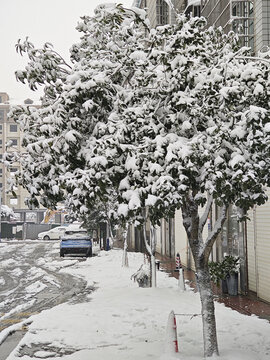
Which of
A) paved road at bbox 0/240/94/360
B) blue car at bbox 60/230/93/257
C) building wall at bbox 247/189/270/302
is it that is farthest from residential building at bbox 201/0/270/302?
blue car at bbox 60/230/93/257

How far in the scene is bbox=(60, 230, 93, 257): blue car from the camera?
2778 cm

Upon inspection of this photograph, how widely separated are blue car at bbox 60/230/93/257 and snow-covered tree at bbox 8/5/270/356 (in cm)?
2106

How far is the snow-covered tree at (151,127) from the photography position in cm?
572

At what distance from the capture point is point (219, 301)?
12742 millimetres

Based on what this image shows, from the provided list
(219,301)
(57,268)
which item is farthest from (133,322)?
(57,268)

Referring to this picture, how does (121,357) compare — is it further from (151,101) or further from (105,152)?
(151,101)

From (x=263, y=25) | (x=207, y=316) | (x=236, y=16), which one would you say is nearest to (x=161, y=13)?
(x=236, y=16)

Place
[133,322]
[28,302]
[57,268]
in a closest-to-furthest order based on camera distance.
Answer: [133,322], [28,302], [57,268]

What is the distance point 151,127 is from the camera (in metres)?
6.18

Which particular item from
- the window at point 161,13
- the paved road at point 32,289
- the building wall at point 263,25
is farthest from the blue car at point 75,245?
the building wall at point 263,25

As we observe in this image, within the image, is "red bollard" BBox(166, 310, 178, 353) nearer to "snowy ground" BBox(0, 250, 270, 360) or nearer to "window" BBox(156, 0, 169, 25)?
"snowy ground" BBox(0, 250, 270, 360)

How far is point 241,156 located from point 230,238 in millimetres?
10645

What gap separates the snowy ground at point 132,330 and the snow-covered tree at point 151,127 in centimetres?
135

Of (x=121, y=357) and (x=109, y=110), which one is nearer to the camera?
(x=109, y=110)
